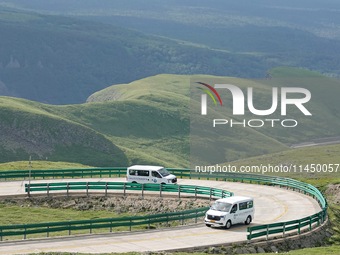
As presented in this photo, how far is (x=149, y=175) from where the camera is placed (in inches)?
3120

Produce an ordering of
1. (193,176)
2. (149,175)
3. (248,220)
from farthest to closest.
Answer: (193,176) < (149,175) < (248,220)

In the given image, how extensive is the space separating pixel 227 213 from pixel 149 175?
22.9m

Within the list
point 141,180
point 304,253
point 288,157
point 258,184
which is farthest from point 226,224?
point 288,157

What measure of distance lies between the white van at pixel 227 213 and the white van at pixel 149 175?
21.2 m

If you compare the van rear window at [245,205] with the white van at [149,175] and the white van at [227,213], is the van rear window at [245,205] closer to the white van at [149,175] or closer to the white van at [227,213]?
the white van at [227,213]

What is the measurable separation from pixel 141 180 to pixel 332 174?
4781 centimetres

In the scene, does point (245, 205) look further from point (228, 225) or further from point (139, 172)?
point (139, 172)

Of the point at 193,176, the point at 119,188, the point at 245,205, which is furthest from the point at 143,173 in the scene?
the point at 245,205

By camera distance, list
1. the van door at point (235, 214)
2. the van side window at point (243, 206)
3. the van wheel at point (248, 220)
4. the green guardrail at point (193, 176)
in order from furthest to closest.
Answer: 1. the green guardrail at point (193, 176)
2. the van wheel at point (248, 220)
3. the van side window at point (243, 206)
4. the van door at point (235, 214)

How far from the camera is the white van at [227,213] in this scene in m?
57.0

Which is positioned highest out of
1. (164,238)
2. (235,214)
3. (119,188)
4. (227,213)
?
(227,213)

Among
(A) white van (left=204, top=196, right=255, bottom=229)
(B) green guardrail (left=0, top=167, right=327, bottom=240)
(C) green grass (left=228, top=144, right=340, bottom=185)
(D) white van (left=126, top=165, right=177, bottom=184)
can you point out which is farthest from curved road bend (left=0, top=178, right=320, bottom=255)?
(C) green grass (left=228, top=144, right=340, bottom=185)

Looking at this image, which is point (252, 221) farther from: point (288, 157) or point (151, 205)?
point (288, 157)

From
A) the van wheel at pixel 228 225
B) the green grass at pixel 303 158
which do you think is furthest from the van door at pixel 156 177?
the green grass at pixel 303 158
